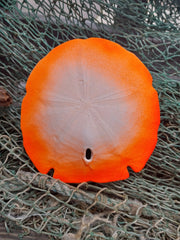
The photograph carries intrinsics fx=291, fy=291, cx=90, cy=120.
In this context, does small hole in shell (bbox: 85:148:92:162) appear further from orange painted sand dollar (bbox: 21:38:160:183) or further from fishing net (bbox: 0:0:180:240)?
fishing net (bbox: 0:0:180:240)

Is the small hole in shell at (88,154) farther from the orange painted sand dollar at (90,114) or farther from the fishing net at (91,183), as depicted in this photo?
the fishing net at (91,183)

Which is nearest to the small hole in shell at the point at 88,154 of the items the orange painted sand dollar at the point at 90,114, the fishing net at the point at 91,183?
the orange painted sand dollar at the point at 90,114

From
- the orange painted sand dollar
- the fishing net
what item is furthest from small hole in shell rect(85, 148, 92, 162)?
the fishing net

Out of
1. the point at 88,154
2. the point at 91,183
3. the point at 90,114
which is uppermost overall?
the point at 90,114

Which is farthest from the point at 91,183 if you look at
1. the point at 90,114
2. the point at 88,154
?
the point at 90,114

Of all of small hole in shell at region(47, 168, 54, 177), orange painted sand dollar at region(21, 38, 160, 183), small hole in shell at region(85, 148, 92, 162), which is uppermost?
orange painted sand dollar at region(21, 38, 160, 183)

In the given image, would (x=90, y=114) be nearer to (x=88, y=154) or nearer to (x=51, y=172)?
(x=88, y=154)
